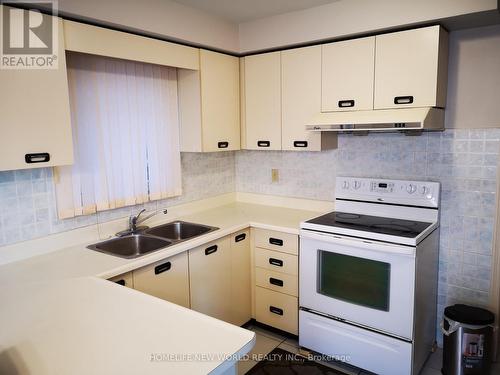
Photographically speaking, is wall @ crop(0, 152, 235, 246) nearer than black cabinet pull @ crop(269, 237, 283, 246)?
Yes

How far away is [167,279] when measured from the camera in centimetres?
231

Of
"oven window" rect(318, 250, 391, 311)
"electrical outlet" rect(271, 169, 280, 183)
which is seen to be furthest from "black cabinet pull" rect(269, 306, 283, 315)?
"electrical outlet" rect(271, 169, 280, 183)

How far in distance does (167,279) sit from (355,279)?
1.16m

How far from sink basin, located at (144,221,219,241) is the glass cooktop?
81 centimetres

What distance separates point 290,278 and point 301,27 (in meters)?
1.78

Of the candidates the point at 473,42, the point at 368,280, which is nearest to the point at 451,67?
the point at 473,42

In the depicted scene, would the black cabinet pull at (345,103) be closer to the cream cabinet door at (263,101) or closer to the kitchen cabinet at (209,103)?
the cream cabinet door at (263,101)

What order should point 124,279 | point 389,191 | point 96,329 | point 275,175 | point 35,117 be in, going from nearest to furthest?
point 96,329 < point 35,117 < point 124,279 < point 389,191 < point 275,175

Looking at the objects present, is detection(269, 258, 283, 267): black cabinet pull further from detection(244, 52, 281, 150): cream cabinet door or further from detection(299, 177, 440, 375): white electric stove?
detection(244, 52, 281, 150): cream cabinet door

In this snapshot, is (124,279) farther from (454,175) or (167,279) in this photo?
(454,175)

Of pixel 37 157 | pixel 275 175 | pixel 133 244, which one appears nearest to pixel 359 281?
pixel 275 175

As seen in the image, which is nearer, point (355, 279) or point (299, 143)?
point (355, 279)

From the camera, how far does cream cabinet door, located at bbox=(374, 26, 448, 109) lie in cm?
231

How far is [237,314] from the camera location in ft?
9.57
